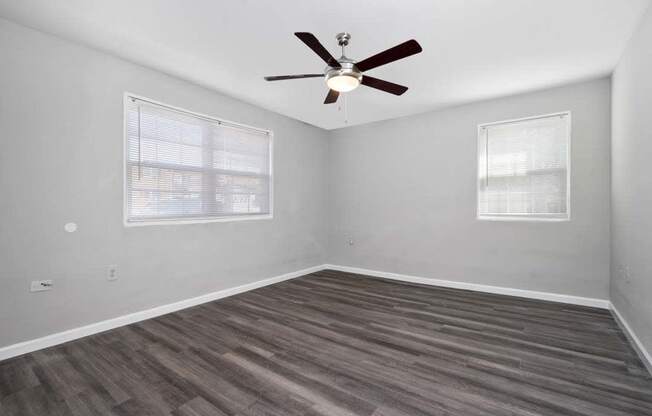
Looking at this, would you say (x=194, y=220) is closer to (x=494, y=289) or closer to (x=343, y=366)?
(x=343, y=366)

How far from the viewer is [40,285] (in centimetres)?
254

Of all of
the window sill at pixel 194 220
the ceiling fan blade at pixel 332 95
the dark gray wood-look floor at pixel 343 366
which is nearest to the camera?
the dark gray wood-look floor at pixel 343 366

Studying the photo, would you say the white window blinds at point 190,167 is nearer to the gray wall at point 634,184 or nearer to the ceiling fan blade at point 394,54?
the ceiling fan blade at point 394,54

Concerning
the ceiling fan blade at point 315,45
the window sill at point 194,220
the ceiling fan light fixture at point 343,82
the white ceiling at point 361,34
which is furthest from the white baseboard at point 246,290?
the ceiling fan blade at point 315,45

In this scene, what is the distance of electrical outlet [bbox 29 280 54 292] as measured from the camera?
2.50 metres

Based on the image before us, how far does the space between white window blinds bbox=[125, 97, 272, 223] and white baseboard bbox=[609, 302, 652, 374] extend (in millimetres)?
4178

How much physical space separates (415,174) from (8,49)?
4.66 meters

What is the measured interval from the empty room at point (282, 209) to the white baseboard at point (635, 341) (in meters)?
0.03

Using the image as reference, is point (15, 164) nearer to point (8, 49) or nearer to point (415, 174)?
point (8, 49)

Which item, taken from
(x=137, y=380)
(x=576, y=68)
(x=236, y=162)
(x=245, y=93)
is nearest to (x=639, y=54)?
(x=576, y=68)

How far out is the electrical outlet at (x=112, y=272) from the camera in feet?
9.59

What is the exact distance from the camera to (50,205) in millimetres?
2592

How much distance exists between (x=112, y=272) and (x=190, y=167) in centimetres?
137

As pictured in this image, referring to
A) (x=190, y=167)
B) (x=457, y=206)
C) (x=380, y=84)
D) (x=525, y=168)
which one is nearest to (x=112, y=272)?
(x=190, y=167)
